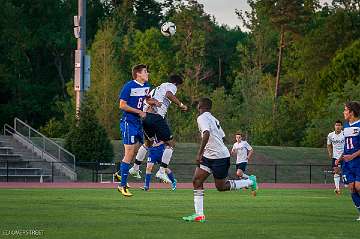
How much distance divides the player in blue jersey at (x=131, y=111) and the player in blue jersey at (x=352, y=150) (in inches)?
209

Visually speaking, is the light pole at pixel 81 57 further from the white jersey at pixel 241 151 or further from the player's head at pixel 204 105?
the player's head at pixel 204 105

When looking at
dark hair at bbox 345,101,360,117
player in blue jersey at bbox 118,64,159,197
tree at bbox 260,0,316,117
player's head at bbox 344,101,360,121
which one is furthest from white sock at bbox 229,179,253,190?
tree at bbox 260,0,316,117

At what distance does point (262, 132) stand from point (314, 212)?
61345 mm

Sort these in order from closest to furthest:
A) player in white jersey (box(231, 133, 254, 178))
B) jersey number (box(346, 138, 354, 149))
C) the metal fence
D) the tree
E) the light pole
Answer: jersey number (box(346, 138, 354, 149)) < player in white jersey (box(231, 133, 254, 178)) < the metal fence < the light pole < the tree

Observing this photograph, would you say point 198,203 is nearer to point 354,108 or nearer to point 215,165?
point 215,165

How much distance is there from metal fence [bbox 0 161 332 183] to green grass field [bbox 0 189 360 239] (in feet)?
82.1

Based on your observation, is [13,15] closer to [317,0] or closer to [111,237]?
[317,0]

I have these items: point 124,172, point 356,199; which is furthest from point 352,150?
point 124,172

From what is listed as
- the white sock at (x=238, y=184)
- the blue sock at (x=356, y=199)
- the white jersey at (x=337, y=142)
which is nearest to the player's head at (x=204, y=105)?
the white sock at (x=238, y=184)

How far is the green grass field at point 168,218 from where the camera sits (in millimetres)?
14695

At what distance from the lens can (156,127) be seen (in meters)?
23.8

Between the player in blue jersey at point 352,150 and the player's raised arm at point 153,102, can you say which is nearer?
the player in blue jersey at point 352,150

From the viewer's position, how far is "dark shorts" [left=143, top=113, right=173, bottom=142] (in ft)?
77.4

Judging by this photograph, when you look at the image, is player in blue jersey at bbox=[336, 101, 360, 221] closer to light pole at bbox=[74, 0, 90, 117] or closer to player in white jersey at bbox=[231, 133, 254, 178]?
player in white jersey at bbox=[231, 133, 254, 178]
